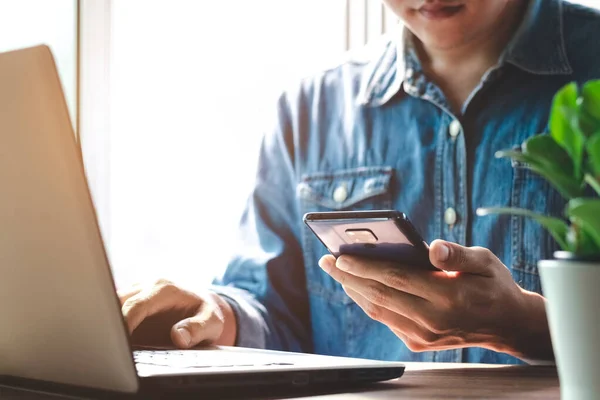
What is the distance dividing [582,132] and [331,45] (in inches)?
53.4

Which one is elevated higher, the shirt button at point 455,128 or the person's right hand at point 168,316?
the shirt button at point 455,128

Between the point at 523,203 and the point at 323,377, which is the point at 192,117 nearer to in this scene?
the point at 523,203

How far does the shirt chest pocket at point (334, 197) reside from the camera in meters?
1.36

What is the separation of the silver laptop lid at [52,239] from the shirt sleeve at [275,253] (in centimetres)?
66

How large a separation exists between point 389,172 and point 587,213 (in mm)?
964

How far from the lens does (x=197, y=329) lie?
2.77 feet

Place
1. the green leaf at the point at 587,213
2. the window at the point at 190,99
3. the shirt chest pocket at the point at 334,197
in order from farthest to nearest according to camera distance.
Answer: the window at the point at 190,99 < the shirt chest pocket at the point at 334,197 < the green leaf at the point at 587,213

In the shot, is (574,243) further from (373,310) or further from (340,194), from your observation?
(340,194)

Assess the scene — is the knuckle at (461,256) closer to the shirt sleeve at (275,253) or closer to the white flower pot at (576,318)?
the white flower pot at (576,318)

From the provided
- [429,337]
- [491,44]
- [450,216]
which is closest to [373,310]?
[429,337]

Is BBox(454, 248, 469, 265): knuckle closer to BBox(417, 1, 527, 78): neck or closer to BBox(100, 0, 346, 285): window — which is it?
BBox(417, 1, 527, 78): neck

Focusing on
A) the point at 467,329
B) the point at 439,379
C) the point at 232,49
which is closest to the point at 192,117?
the point at 232,49

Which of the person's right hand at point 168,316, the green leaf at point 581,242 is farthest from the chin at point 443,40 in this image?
the green leaf at point 581,242

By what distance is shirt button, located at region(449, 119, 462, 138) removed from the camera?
1.28 m
